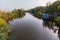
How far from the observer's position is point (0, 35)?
Answer: 7.61 metres

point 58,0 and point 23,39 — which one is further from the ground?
point 58,0

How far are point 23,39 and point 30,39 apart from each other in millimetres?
409

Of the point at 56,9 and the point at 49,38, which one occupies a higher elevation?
the point at 56,9

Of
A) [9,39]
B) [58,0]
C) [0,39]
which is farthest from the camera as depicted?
[58,0]

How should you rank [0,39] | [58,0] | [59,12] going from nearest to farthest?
[0,39]
[59,12]
[58,0]

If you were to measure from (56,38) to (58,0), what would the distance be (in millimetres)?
12686

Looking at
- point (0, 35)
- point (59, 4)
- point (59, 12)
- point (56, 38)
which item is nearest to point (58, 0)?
point (59, 4)

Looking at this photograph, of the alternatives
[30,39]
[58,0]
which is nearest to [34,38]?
[30,39]

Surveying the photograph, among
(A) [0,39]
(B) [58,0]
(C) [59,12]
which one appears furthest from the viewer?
(B) [58,0]

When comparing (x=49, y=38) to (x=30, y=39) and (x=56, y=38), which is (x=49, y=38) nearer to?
(x=56, y=38)

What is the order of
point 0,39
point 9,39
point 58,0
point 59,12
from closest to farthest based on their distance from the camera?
point 0,39 → point 9,39 → point 59,12 → point 58,0

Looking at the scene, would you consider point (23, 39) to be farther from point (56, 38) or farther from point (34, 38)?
point (56, 38)

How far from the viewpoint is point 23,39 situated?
8570mm

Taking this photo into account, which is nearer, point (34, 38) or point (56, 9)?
point (34, 38)
